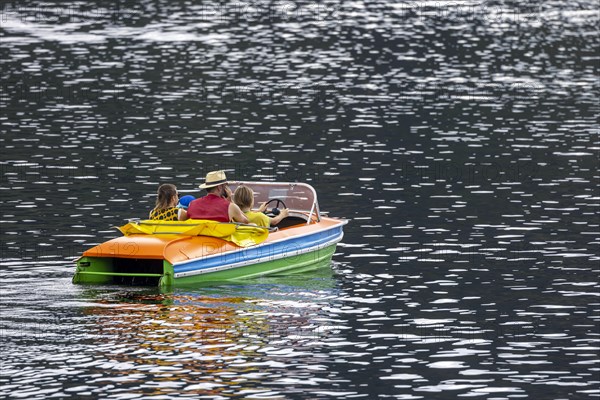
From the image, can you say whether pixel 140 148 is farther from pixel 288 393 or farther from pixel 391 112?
pixel 288 393

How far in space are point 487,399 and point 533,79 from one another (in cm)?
4250

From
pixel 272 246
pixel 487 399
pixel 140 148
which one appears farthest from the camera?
pixel 140 148

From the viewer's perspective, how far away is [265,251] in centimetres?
2505

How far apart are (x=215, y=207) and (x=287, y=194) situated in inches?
115

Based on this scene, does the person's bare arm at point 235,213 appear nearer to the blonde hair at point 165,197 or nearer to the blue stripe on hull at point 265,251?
the blue stripe on hull at point 265,251

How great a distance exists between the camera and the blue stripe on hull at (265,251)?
77.8 feet

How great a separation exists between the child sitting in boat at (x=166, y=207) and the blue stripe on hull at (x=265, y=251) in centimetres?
145

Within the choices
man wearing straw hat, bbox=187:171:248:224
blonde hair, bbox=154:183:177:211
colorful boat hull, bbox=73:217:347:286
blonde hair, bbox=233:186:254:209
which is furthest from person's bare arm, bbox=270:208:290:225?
blonde hair, bbox=154:183:177:211

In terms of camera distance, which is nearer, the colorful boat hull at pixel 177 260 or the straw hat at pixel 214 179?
the colorful boat hull at pixel 177 260

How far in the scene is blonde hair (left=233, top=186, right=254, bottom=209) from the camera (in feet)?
84.0

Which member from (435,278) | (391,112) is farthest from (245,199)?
(391,112)

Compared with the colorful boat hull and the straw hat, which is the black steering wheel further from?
the straw hat

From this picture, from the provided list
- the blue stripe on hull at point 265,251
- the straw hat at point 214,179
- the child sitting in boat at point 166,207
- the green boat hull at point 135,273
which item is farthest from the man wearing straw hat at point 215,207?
the green boat hull at point 135,273

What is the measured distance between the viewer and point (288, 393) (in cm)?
1802
